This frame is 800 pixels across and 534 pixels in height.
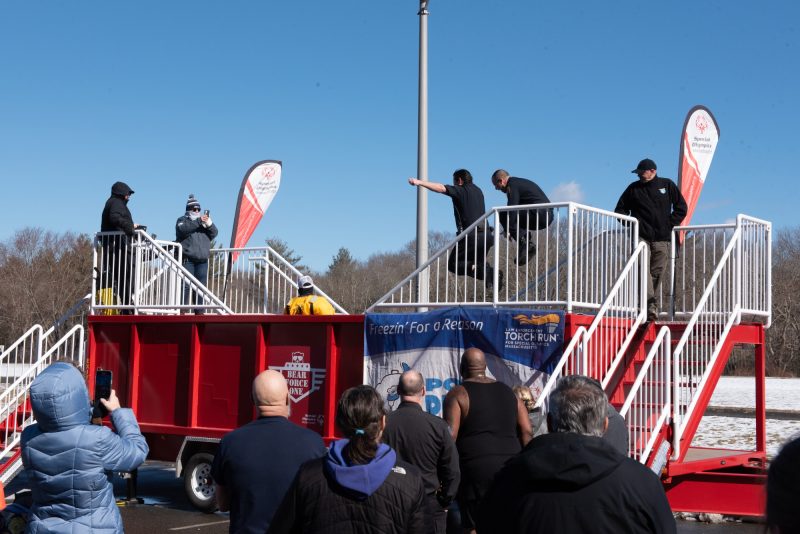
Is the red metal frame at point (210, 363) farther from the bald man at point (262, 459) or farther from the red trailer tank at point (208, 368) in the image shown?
the bald man at point (262, 459)

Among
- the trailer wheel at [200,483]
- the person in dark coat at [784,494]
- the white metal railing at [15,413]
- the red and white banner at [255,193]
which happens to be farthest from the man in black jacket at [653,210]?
the person in dark coat at [784,494]

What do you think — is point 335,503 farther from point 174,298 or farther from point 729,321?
point 174,298

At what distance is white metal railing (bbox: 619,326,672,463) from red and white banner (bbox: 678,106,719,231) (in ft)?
15.3

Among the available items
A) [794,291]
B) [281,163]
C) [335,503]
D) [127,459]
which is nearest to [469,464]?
[127,459]

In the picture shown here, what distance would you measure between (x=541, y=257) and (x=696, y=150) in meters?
4.99

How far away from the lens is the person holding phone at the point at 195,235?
14.4 m

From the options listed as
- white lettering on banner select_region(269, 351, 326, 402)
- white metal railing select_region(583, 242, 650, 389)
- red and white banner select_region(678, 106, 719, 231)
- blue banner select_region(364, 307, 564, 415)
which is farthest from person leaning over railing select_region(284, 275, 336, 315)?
red and white banner select_region(678, 106, 719, 231)

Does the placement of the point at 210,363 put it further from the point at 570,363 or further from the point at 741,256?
the point at 741,256

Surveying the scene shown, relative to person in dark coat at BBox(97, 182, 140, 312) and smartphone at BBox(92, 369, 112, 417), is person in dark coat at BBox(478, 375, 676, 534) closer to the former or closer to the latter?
smartphone at BBox(92, 369, 112, 417)

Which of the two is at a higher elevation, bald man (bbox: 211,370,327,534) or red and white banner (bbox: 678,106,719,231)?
red and white banner (bbox: 678,106,719,231)

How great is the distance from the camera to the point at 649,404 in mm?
10023

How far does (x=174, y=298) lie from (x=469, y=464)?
7.63 meters

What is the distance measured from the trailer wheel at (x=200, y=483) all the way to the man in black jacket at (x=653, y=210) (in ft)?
19.4

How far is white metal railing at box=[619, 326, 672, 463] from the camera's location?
31.1 ft
